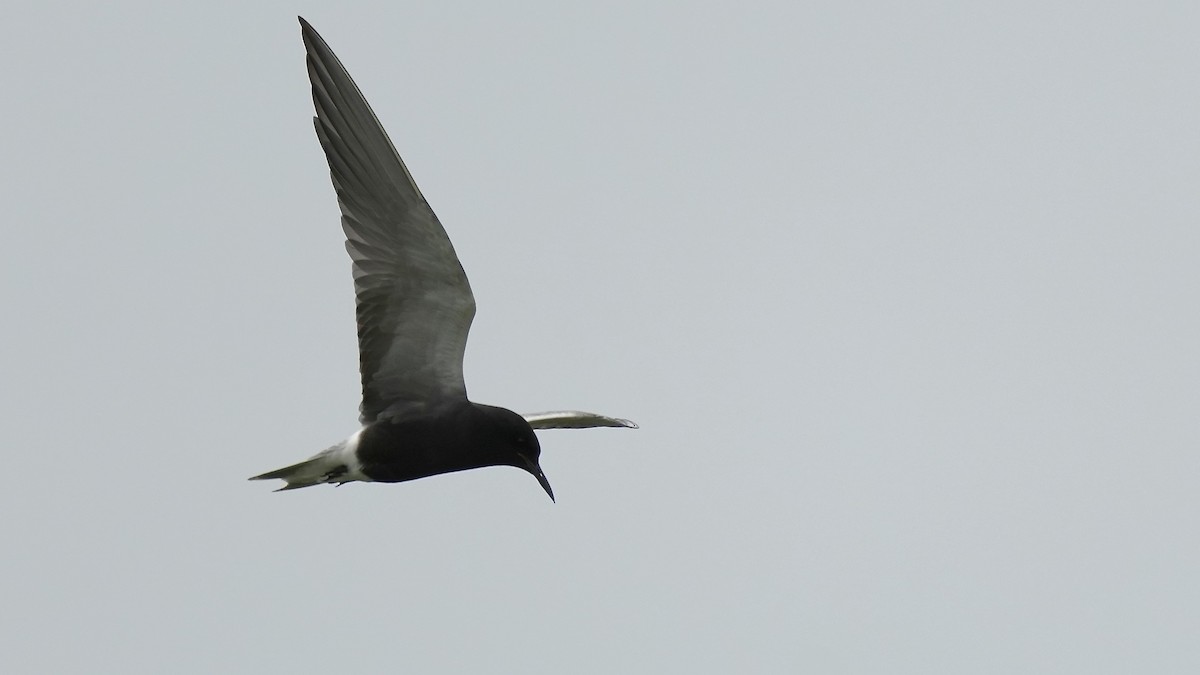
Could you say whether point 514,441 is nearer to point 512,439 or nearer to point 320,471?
point 512,439

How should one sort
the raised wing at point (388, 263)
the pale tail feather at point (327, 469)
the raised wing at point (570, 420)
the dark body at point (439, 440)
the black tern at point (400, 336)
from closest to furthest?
the raised wing at point (388, 263) → the black tern at point (400, 336) → the dark body at point (439, 440) → the pale tail feather at point (327, 469) → the raised wing at point (570, 420)

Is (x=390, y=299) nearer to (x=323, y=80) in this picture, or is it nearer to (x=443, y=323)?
(x=443, y=323)

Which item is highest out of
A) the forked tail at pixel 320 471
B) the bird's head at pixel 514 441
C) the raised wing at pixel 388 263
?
the raised wing at pixel 388 263

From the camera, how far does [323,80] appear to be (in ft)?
47.6

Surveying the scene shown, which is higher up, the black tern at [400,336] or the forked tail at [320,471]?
the black tern at [400,336]

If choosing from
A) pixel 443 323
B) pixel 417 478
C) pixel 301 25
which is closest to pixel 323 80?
pixel 301 25

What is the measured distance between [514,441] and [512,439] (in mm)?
35

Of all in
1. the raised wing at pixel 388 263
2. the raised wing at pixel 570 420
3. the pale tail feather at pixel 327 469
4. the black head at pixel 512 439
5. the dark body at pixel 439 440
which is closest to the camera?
the raised wing at pixel 388 263

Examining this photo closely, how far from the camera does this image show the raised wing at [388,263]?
48.2 feet

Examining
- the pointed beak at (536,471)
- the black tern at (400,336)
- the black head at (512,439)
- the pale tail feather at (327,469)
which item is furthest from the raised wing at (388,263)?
the pointed beak at (536,471)

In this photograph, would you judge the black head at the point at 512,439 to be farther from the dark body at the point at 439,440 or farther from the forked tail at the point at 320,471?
the forked tail at the point at 320,471

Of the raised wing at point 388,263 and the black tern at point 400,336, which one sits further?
the black tern at point 400,336

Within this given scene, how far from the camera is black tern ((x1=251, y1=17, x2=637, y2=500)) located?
49.0 ft

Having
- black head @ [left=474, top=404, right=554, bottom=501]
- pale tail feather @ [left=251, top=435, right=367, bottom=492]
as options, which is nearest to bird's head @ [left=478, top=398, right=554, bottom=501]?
black head @ [left=474, top=404, right=554, bottom=501]
